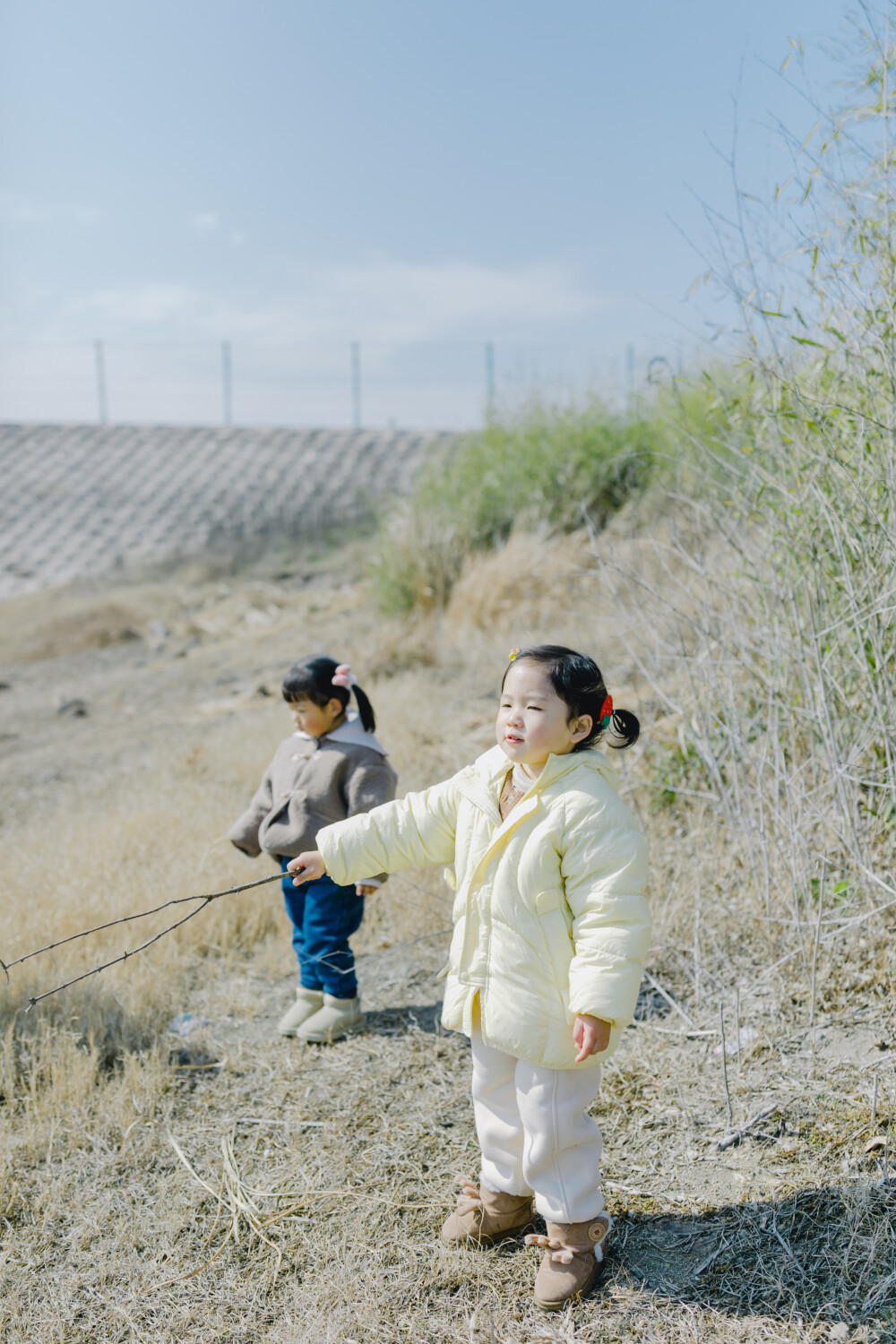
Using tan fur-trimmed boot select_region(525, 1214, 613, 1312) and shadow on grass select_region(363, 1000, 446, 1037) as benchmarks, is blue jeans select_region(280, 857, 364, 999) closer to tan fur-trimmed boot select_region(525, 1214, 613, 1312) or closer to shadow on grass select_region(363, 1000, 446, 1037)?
shadow on grass select_region(363, 1000, 446, 1037)

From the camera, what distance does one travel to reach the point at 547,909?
6.31 feet

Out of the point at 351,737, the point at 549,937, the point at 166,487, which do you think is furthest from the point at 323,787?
the point at 166,487

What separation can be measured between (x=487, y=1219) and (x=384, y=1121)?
616 millimetres

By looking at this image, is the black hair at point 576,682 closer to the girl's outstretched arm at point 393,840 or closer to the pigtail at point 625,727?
the pigtail at point 625,727

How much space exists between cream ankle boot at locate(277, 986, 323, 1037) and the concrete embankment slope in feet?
39.8

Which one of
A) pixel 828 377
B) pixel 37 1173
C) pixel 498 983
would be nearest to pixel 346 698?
pixel 498 983

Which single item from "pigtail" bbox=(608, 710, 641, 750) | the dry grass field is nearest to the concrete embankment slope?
the dry grass field

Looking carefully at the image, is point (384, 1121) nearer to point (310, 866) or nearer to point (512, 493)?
point (310, 866)

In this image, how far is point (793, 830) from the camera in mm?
2953

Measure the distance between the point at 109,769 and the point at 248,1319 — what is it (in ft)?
16.4

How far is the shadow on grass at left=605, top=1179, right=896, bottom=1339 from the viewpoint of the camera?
1973mm

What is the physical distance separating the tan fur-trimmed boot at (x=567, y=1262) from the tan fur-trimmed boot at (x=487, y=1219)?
0.42 ft

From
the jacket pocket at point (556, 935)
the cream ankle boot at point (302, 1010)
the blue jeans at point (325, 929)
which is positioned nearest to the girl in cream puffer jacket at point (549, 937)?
the jacket pocket at point (556, 935)

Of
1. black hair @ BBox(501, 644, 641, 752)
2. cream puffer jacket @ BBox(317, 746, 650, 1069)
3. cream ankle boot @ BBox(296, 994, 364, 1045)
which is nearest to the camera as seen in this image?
cream puffer jacket @ BBox(317, 746, 650, 1069)
